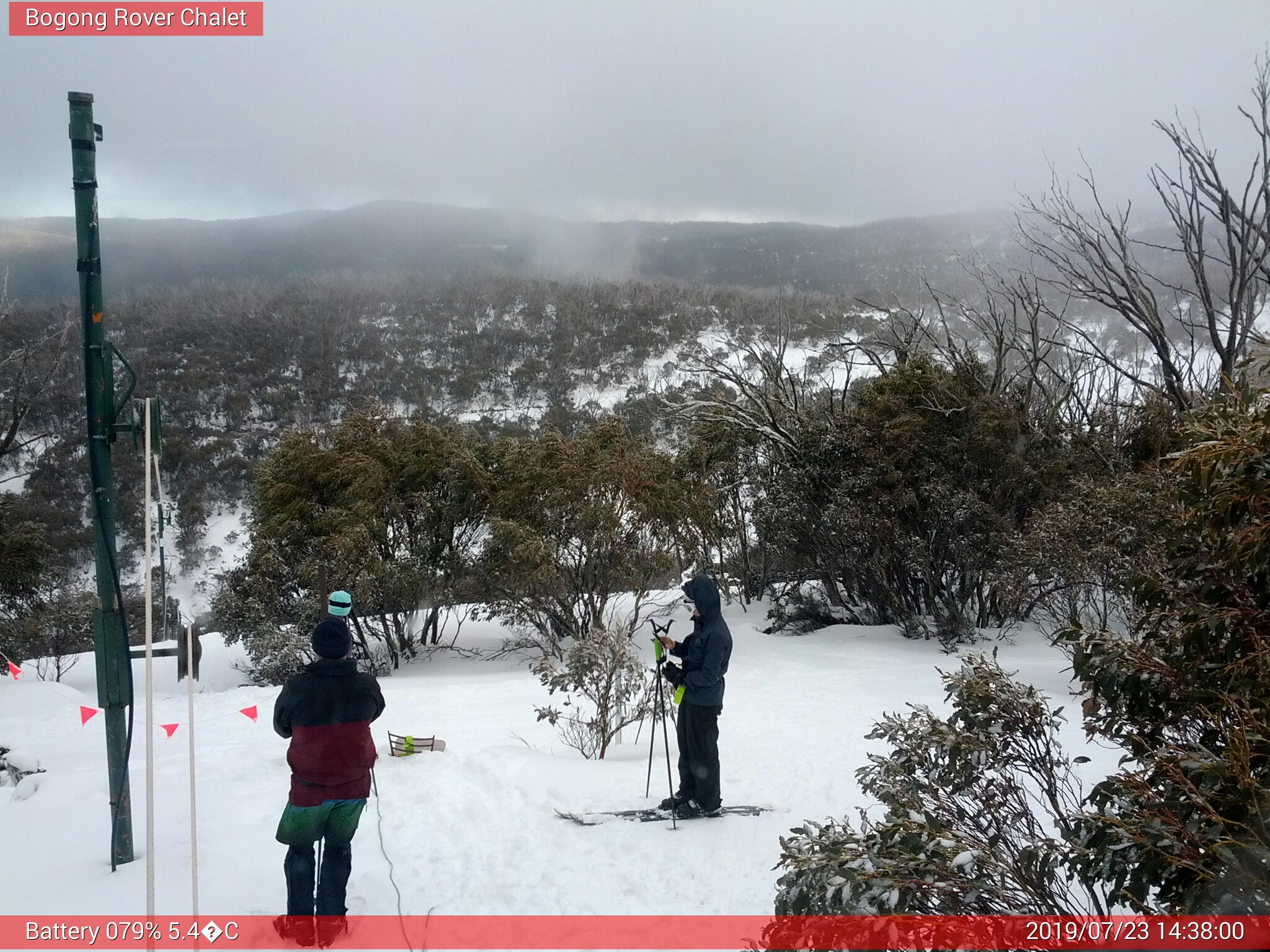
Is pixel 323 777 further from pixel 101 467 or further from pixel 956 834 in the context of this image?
pixel 956 834

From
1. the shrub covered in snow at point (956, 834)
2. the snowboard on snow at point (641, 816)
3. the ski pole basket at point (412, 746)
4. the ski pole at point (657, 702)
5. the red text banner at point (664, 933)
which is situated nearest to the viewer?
the red text banner at point (664, 933)

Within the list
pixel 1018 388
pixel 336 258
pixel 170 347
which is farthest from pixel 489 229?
pixel 1018 388

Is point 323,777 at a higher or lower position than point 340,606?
lower

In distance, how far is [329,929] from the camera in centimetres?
317

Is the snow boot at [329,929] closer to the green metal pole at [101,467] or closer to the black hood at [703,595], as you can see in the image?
the green metal pole at [101,467]

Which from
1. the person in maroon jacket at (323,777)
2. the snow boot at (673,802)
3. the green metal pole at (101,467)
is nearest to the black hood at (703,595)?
the snow boot at (673,802)

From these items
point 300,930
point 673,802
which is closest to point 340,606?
point 300,930

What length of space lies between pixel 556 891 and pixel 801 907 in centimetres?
212

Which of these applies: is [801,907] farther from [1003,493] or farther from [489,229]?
[489,229]

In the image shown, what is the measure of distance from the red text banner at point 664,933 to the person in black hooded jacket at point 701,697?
1.04m

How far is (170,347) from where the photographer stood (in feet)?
138

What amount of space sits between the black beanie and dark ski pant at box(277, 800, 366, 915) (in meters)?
0.61

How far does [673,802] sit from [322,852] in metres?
2.04

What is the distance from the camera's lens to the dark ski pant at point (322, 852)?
125 inches
